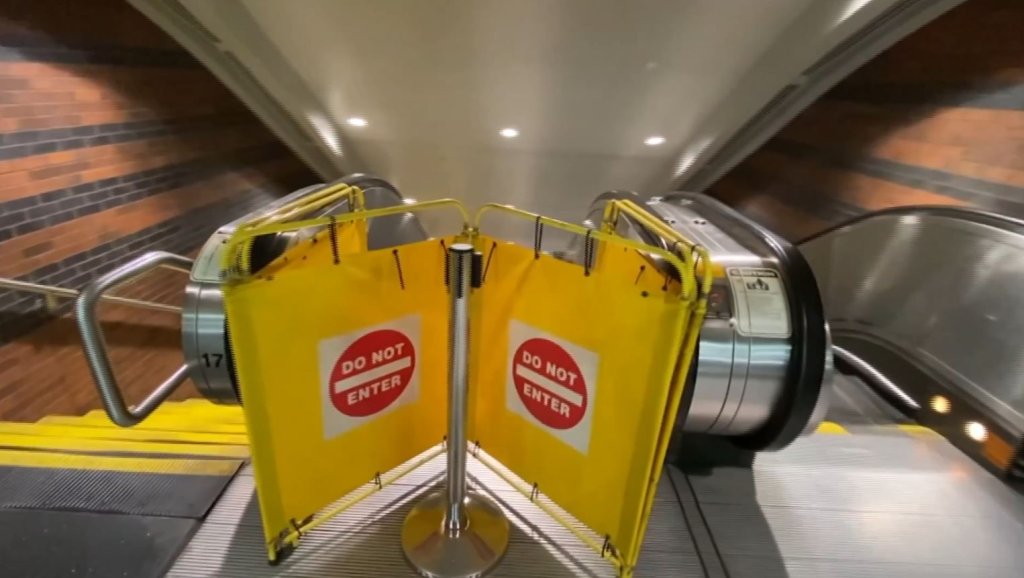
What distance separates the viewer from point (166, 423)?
9.09ft

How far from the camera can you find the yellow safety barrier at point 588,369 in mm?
1309

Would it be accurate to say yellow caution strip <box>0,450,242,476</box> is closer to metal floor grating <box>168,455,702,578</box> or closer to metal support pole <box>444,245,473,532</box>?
metal floor grating <box>168,455,702,578</box>

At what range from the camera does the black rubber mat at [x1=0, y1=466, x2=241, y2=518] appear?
1739 millimetres

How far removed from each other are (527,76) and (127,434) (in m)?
3.50

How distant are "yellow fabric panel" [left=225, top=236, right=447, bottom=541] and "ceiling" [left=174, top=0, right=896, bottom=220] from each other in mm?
2576

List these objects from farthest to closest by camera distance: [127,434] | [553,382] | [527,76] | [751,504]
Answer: [527,76] → [127,434] → [751,504] → [553,382]

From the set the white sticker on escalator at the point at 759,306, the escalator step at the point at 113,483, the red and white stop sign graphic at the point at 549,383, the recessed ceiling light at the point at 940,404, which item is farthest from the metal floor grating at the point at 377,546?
the recessed ceiling light at the point at 940,404

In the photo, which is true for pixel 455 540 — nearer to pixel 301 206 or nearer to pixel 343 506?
pixel 343 506

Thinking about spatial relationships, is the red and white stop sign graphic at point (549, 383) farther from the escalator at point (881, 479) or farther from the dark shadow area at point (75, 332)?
the dark shadow area at point (75, 332)

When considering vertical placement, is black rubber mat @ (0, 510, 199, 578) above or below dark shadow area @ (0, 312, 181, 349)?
above

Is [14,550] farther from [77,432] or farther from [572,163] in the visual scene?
[572,163]

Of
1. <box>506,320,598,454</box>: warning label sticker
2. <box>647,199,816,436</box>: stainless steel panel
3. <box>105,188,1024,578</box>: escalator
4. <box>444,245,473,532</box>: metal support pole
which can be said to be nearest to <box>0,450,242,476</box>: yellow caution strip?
<box>105,188,1024,578</box>: escalator

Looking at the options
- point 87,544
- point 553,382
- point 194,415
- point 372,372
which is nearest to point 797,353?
point 553,382

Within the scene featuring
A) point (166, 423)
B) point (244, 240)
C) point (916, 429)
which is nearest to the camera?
point (244, 240)
